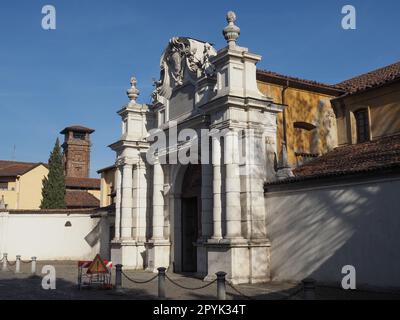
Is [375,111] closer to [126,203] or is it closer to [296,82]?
[296,82]

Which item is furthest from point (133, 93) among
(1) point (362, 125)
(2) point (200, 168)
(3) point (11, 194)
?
(3) point (11, 194)

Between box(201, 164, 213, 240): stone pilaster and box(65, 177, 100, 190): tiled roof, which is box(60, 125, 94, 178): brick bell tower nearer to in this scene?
box(65, 177, 100, 190): tiled roof

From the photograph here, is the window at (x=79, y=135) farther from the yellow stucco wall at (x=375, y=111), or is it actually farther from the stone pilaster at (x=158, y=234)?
the yellow stucco wall at (x=375, y=111)

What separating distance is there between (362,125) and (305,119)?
8.58ft

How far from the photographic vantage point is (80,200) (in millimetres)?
48438

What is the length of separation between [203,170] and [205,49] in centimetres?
521

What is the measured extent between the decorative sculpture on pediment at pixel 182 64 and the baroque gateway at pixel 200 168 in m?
0.04

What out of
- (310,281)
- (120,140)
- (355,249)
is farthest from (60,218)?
(310,281)

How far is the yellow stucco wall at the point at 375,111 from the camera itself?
1794cm

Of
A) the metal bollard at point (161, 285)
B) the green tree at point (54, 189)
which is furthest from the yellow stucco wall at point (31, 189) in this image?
the metal bollard at point (161, 285)

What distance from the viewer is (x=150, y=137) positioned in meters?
21.7

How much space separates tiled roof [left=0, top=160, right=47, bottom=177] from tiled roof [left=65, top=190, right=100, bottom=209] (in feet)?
17.1

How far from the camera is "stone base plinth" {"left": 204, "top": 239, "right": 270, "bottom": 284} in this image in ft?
48.3
